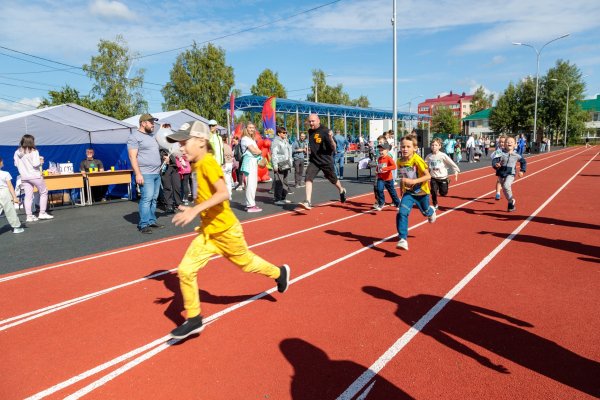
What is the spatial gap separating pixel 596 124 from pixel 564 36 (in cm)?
6329

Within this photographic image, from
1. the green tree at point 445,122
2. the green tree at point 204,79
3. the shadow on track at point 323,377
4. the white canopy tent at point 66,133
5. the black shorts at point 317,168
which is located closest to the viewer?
the shadow on track at point 323,377

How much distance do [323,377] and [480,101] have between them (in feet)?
391

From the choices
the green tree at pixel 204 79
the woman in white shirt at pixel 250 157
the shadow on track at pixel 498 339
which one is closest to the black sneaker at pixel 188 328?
the shadow on track at pixel 498 339

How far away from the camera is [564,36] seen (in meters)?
36.2

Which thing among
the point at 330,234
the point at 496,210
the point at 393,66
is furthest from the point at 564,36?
the point at 330,234

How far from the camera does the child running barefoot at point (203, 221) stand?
3.38 metres

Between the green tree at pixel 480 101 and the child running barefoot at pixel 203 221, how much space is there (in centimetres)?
11705

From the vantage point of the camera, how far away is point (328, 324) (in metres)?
3.71

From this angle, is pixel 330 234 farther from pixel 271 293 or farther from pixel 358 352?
pixel 358 352

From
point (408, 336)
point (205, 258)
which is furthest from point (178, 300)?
point (408, 336)

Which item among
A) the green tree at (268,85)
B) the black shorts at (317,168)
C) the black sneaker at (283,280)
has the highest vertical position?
the green tree at (268,85)

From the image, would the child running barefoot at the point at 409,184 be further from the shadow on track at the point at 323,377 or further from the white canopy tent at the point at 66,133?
the white canopy tent at the point at 66,133

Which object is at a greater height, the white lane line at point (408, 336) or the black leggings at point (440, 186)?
the black leggings at point (440, 186)

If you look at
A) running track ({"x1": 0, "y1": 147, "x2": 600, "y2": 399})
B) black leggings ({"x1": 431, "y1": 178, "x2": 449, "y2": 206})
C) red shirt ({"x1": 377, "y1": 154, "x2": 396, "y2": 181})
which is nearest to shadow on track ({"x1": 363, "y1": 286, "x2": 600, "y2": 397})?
running track ({"x1": 0, "y1": 147, "x2": 600, "y2": 399})
